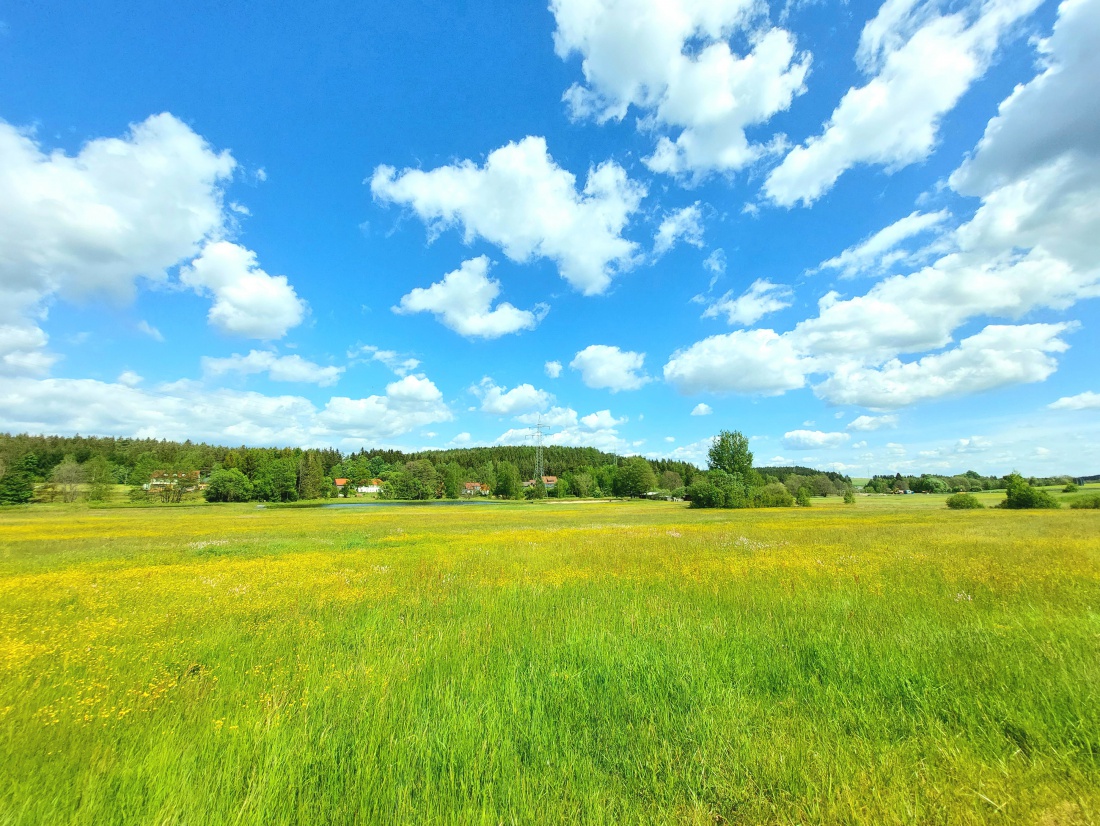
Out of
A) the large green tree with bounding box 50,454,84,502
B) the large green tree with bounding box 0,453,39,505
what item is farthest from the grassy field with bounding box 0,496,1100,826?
the large green tree with bounding box 50,454,84,502

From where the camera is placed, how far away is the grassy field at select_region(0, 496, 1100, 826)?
3.27m

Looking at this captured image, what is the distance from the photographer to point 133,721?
14.5ft

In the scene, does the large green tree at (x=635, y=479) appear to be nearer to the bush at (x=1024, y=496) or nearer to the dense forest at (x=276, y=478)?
the dense forest at (x=276, y=478)

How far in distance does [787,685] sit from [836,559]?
1153 cm

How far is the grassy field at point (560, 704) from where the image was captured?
3266mm

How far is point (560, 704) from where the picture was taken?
479cm

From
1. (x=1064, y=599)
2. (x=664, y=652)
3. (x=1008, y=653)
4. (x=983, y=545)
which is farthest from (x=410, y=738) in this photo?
(x=983, y=545)

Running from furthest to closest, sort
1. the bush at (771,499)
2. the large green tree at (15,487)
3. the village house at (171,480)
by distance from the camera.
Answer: the village house at (171,480) → the large green tree at (15,487) → the bush at (771,499)

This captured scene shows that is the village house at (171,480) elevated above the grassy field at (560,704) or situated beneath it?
elevated above

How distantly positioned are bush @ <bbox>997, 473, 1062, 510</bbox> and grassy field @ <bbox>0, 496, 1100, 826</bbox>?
70056 millimetres

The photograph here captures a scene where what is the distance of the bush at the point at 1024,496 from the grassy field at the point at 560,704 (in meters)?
70.1

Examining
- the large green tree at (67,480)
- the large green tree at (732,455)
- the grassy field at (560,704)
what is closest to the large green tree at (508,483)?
the large green tree at (732,455)

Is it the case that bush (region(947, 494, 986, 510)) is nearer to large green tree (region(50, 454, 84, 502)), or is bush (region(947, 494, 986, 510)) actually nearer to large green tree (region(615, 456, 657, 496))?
large green tree (region(615, 456, 657, 496))

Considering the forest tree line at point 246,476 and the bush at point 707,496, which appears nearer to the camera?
the bush at point 707,496
